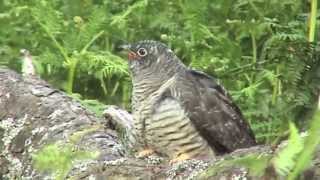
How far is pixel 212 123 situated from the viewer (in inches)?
145

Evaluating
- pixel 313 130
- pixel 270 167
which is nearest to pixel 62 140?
pixel 270 167

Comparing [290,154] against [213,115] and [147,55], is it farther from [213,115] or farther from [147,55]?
[147,55]

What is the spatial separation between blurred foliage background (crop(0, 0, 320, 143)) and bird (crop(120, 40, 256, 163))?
2.01 ft

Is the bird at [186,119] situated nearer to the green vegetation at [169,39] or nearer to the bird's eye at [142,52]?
the bird's eye at [142,52]

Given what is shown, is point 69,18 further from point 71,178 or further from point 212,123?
point 71,178

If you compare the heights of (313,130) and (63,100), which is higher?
(313,130)

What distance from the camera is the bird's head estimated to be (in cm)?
409

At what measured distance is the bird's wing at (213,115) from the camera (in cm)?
364

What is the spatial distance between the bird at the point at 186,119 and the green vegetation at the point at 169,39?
52 cm

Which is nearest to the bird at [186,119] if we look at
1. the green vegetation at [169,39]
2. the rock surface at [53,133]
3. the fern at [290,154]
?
the rock surface at [53,133]

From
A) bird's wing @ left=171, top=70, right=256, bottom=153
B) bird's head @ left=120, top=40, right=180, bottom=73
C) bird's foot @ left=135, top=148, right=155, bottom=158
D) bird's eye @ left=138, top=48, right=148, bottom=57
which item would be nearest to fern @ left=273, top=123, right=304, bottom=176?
bird's wing @ left=171, top=70, right=256, bottom=153

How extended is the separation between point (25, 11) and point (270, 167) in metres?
4.68

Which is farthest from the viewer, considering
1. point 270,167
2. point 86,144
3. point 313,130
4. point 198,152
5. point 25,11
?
point 25,11

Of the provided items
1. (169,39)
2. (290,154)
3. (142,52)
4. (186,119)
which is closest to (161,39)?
(169,39)
